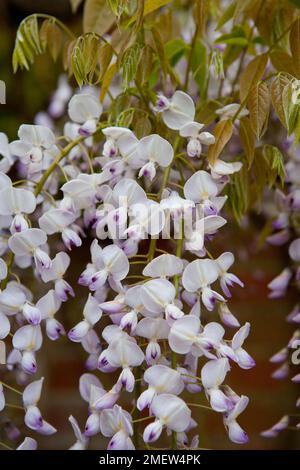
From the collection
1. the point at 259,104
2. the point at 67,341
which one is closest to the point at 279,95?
the point at 259,104

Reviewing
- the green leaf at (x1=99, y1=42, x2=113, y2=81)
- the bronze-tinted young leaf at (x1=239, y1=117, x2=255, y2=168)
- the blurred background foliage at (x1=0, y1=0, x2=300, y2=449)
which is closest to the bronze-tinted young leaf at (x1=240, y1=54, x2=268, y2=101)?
the bronze-tinted young leaf at (x1=239, y1=117, x2=255, y2=168)

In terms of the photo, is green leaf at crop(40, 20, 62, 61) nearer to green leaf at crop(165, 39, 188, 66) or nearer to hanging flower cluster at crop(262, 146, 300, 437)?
green leaf at crop(165, 39, 188, 66)

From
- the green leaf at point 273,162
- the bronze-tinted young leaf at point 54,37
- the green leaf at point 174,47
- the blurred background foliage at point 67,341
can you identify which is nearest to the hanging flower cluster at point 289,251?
the green leaf at point 273,162

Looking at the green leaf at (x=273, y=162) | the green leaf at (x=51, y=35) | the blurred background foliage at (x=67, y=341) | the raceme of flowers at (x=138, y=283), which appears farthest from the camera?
the blurred background foliage at (x=67, y=341)

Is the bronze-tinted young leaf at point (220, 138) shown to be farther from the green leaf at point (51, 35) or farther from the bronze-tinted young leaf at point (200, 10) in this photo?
the green leaf at point (51, 35)

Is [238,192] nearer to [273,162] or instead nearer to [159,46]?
[273,162]
